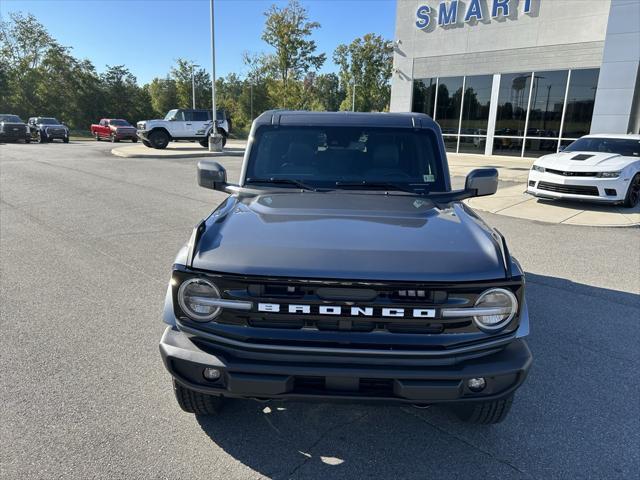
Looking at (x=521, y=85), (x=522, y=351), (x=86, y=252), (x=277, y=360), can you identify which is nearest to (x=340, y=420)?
(x=277, y=360)

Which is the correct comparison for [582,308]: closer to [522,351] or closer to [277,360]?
[522,351]

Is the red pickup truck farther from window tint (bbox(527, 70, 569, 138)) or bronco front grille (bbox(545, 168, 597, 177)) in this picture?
bronco front grille (bbox(545, 168, 597, 177))

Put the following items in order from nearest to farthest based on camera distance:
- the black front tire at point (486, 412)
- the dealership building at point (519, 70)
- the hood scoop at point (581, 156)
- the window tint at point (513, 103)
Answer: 1. the black front tire at point (486, 412)
2. the hood scoop at point (581, 156)
3. the dealership building at point (519, 70)
4. the window tint at point (513, 103)

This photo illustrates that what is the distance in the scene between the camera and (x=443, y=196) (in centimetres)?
326

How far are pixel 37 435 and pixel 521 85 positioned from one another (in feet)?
73.6

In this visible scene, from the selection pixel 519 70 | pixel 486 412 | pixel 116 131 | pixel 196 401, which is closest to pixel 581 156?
pixel 486 412

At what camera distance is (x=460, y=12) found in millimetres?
21531

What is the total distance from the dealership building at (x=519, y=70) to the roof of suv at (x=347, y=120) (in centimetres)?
1738

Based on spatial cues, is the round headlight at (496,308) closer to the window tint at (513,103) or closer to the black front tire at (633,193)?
the black front tire at (633,193)

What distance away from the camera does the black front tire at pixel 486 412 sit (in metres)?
2.48

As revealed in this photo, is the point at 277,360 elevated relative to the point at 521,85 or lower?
lower

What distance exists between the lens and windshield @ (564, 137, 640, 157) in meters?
9.68

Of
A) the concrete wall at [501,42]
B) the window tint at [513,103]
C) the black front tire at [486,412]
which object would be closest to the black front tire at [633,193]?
the black front tire at [486,412]

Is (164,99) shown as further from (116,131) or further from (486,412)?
(486,412)
